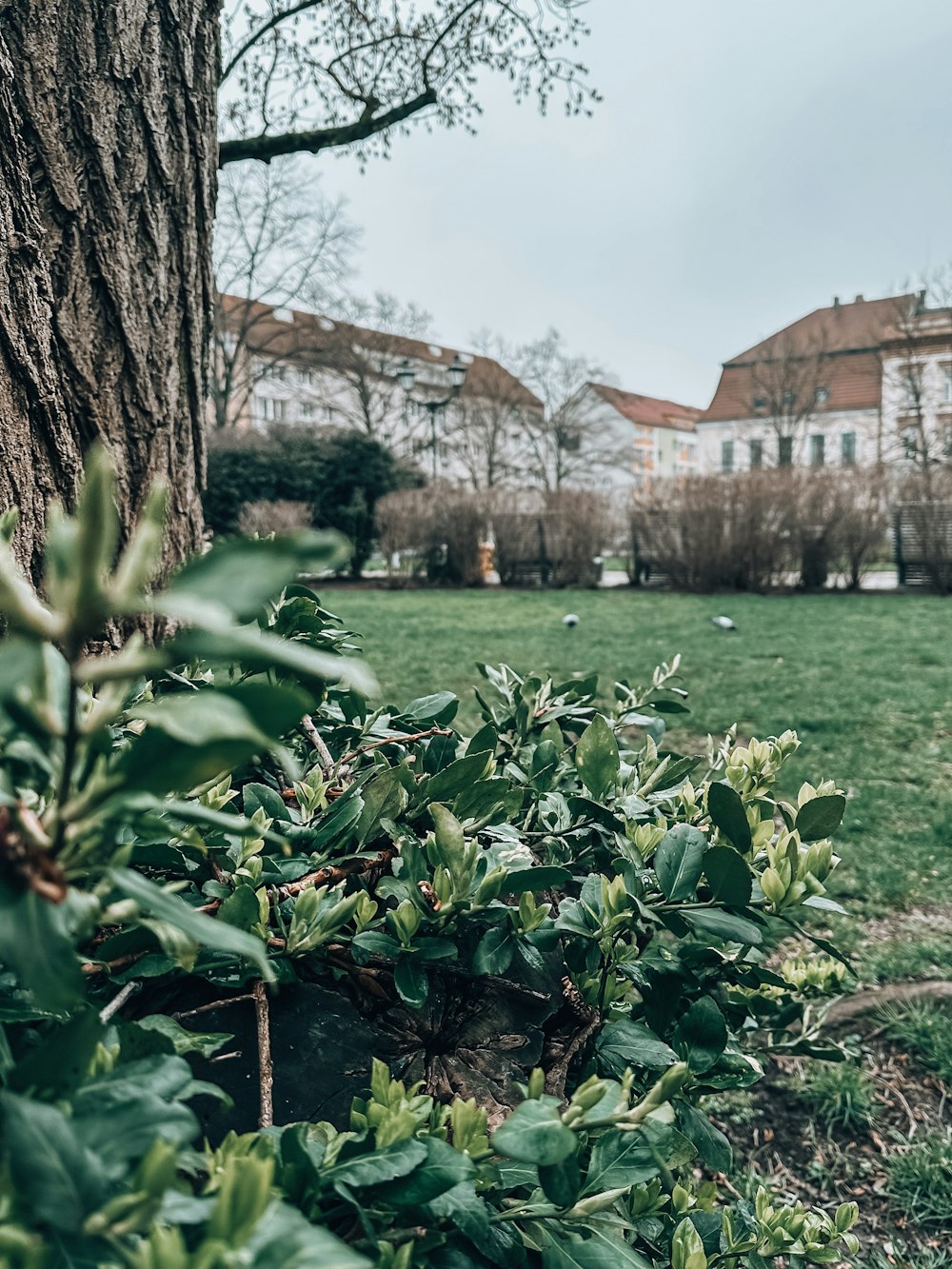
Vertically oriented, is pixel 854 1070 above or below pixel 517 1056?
below

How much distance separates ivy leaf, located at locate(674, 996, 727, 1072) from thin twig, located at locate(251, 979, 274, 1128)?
43 cm

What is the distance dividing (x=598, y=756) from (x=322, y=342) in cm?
3769

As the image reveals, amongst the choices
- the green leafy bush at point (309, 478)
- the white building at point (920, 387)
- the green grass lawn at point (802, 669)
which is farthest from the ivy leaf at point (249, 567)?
the white building at point (920, 387)

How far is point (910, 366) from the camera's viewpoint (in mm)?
34344

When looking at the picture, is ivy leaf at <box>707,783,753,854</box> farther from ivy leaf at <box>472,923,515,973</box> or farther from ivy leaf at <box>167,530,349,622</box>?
ivy leaf at <box>167,530,349,622</box>

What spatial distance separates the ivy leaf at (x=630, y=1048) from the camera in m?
0.93

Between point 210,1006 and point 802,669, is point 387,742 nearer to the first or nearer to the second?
point 210,1006

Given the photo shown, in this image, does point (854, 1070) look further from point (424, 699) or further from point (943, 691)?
point (943, 691)

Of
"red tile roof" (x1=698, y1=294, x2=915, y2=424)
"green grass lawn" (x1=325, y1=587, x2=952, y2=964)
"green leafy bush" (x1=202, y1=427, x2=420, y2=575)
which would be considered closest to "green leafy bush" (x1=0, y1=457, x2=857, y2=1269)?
"green grass lawn" (x1=325, y1=587, x2=952, y2=964)

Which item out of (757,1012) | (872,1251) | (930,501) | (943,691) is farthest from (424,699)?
(930,501)

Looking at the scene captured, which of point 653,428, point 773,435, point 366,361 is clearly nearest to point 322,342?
point 366,361

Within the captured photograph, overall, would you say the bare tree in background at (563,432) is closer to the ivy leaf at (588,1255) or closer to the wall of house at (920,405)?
the wall of house at (920,405)

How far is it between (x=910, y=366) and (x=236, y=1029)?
128 feet

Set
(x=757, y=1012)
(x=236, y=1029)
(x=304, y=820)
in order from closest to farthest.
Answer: (x=236, y=1029) → (x=304, y=820) → (x=757, y=1012)
